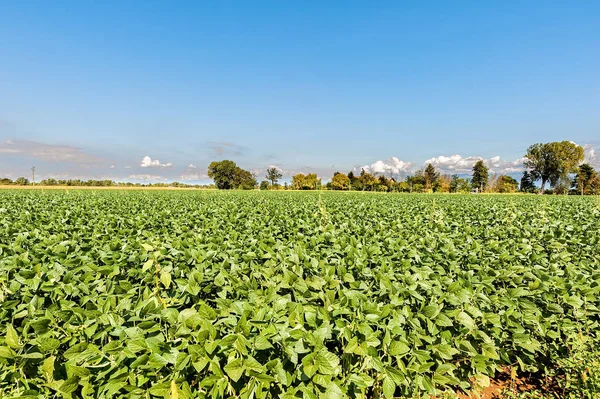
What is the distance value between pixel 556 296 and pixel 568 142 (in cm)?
11585

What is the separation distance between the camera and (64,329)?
198 cm

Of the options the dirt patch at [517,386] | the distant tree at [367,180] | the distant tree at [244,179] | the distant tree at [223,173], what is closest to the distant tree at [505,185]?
the distant tree at [367,180]

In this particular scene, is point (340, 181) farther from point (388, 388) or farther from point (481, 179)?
point (388, 388)

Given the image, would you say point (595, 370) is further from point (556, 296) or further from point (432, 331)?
point (432, 331)

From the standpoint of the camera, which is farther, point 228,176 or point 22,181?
point 228,176

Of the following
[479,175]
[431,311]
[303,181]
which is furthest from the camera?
[303,181]

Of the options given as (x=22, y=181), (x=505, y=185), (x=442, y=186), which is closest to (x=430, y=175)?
(x=442, y=186)

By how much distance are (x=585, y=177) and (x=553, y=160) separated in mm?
9957

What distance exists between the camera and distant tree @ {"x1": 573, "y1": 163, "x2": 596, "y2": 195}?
284 ft

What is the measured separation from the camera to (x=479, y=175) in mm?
108750

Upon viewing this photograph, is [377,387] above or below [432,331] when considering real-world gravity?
below

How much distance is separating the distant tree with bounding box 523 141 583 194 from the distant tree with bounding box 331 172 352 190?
59118mm

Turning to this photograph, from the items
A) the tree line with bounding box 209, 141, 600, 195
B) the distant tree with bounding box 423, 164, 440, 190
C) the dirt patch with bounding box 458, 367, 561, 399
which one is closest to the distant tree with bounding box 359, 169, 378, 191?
the tree line with bounding box 209, 141, 600, 195

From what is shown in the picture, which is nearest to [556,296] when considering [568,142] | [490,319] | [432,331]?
[490,319]
